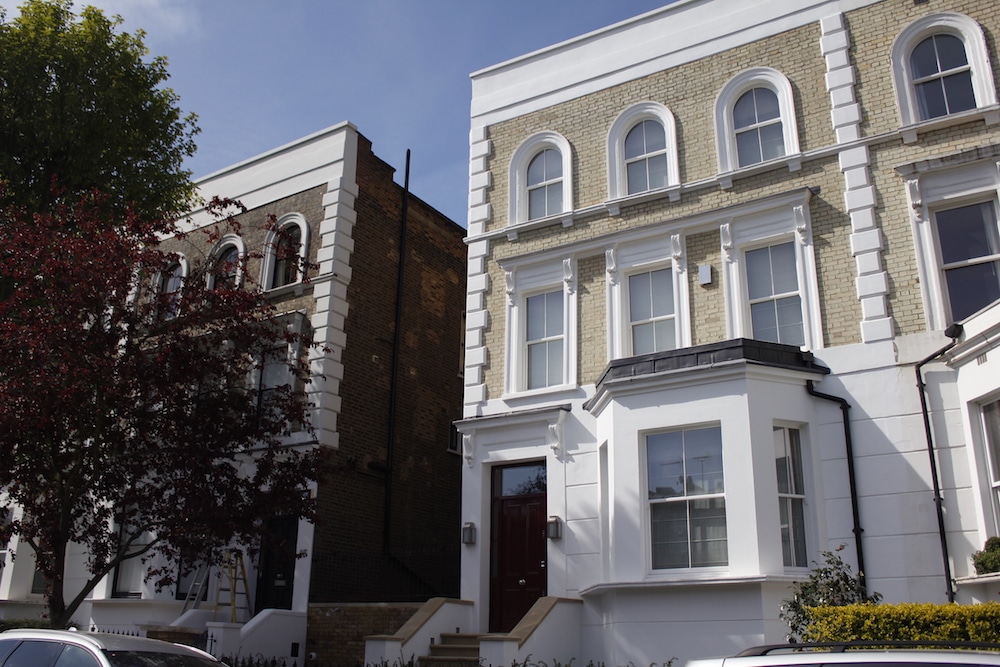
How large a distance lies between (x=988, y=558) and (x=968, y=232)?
4788mm

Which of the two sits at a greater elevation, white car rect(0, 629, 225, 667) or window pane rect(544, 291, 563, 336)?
window pane rect(544, 291, 563, 336)

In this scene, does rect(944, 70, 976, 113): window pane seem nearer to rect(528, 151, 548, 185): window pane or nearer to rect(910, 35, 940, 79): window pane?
rect(910, 35, 940, 79): window pane

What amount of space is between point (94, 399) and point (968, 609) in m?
12.2

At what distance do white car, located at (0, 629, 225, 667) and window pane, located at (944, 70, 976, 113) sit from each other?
12917mm

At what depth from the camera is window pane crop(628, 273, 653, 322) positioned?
51.4 feet

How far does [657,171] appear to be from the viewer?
16344mm

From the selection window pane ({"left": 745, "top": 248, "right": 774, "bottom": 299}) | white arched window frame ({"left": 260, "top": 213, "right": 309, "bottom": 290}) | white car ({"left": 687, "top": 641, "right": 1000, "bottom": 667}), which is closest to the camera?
white car ({"left": 687, "top": 641, "right": 1000, "bottom": 667})

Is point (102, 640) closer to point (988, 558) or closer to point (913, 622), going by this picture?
point (913, 622)

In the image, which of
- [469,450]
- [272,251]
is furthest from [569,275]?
[272,251]

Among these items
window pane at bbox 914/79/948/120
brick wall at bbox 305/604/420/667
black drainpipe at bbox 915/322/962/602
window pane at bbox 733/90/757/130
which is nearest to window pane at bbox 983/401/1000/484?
black drainpipe at bbox 915/322/962/602

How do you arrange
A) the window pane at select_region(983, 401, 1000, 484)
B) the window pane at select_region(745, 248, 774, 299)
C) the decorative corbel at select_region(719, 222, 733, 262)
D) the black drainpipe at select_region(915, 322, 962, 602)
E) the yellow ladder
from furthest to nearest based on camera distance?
the yellow ladder < the decorative corbel at select_region(719, 222, 733, 262) < the window pane at select_region(745, 248, 774, 299) < the black drainpipe at select_region(915, 322, 962, 602) < the window pane at select_region(983, 401, 1000, 484)

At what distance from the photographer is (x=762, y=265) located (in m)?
14.8

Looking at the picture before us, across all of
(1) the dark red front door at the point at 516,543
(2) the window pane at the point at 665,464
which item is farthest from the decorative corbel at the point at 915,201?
(1) the dark red front door at the point at 516,543

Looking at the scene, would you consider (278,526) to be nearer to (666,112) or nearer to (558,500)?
(558,500)
